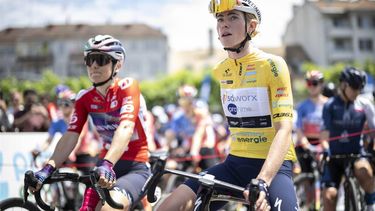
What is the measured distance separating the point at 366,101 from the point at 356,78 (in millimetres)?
376

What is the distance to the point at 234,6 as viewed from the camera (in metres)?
4.06

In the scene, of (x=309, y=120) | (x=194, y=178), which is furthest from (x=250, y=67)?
(x=309, y=120)

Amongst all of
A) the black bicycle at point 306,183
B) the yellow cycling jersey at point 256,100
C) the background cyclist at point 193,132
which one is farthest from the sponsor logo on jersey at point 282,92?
the background cyclist at point 193,132

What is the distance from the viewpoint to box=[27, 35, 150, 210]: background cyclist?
4668mm

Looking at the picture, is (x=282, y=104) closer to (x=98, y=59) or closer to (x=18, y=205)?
(x=98, y=59)

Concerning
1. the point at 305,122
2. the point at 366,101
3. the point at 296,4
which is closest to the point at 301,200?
the point at 305,122

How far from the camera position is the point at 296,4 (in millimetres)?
90812

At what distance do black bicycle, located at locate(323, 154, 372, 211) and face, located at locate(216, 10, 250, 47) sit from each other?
3.50 m

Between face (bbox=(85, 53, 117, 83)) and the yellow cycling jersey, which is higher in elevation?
face (bbox=(85, 53, 117, 83))

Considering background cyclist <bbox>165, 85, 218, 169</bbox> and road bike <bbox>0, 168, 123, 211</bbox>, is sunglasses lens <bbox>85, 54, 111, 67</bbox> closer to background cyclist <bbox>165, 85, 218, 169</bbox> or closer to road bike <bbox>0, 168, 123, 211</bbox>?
road bike <bbox>0, 168, 123, 211</bbox>

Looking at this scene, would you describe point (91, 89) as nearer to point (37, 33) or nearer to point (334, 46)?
point (334, 46)

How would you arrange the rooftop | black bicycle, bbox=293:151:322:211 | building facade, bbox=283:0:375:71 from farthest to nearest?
the rooftop, building facade, bbox=283:0:375:71, black bicycle, bbox=293:151:322:211

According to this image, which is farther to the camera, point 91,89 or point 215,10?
point 91,89

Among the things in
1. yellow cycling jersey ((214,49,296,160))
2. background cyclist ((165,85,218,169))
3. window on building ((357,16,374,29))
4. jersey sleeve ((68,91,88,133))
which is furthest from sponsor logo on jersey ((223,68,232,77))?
window on building ((357,16,374,29))
